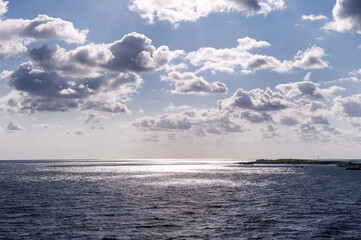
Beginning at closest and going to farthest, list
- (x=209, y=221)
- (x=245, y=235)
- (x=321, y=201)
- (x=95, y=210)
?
(x=245, y=235), (x=209, y=221), (x=95, y=210), (x=321, y=201)

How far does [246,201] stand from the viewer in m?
65.1

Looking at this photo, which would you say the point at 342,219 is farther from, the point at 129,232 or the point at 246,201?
the point at 129,232

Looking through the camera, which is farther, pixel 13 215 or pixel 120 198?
pixel 120 198

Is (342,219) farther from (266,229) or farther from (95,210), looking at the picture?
(95,210)

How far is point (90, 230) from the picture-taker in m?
40.0

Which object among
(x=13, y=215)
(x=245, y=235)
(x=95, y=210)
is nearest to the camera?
(x=245, y=235)

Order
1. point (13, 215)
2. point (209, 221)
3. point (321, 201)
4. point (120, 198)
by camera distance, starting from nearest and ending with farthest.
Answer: point (209, 221) < point (13, 215) < point (321, 201) < point (120, 198)

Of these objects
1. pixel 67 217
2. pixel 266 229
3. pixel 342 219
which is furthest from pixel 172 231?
pixel 342 219

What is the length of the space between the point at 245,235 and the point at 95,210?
1063 inches

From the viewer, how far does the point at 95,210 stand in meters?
54.5

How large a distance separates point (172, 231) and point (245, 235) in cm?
835

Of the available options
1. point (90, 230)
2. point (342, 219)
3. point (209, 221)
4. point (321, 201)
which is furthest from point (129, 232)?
point (321, 201)

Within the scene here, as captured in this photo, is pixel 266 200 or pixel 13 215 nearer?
pixel 13 215

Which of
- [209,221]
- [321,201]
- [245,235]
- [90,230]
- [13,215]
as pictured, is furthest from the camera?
[321,201]
